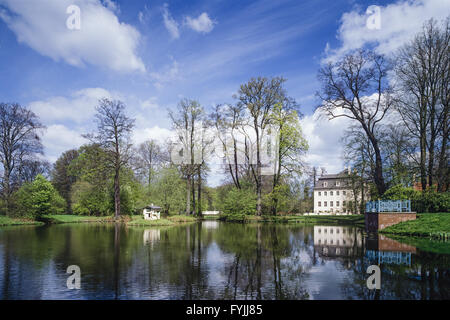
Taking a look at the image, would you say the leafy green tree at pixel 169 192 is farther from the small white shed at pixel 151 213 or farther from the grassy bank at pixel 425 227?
the grassy bank at pixel 425 227

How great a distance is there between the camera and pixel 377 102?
24.3 m

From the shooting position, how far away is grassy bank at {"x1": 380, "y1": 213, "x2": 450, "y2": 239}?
14622mm

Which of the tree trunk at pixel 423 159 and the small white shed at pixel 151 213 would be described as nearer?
the tree trunk at pixel 423 159

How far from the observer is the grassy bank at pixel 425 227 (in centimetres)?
1462

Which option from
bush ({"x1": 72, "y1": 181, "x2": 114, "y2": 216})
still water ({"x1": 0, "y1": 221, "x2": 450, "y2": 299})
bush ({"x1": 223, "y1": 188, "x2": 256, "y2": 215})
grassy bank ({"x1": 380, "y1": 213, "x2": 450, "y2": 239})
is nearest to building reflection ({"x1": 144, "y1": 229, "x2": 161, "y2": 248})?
still water ({"x1": 0, "y1": 221, "x2": 450, "y2": 299})

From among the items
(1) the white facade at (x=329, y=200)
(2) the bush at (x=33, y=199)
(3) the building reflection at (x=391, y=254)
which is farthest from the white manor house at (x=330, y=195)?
(3) the building reflection at (x=391, y=254)

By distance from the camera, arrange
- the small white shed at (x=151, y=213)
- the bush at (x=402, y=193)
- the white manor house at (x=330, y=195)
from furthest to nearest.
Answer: the white manor house at (x=330, y=195) → the small white shed at (x=151, y=213) → the bush at (x=402, y=193)

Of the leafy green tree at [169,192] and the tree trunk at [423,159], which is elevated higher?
the tree trunk at [423,159]

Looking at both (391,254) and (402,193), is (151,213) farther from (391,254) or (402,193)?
(391,254)

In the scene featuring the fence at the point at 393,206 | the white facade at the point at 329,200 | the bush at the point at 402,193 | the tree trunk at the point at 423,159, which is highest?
the tree trunk at the point at 423,159

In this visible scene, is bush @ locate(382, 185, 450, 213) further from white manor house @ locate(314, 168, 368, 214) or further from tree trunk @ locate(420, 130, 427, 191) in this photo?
Result: white manor house @ locate(314, 168, 368, 214)
